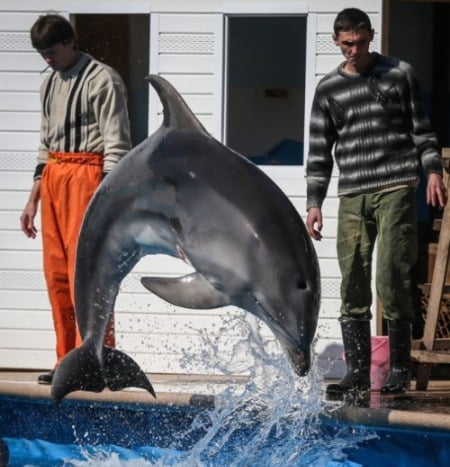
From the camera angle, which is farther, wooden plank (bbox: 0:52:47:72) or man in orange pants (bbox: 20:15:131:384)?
wooden plank (bbox: 0:52:47:72)

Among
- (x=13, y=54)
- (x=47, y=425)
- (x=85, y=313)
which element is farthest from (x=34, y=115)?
(x=85, y=313)

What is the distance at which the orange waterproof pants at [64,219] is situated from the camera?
320 inches

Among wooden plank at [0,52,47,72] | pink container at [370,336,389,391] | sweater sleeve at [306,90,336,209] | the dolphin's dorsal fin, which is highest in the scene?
the dolphin's dorsal fin

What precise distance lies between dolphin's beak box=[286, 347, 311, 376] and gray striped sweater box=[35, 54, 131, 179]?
3.23 m

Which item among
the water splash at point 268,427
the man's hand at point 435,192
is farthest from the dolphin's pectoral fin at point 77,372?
the man's hand at point 435,192

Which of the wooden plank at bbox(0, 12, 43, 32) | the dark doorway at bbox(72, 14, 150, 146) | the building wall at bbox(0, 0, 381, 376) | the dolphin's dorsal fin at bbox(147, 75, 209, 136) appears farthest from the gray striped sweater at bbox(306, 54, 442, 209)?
the wooden plank at bbox(0, 12, 43, 32)

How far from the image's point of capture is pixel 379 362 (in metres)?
8.46

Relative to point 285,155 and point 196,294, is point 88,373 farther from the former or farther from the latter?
point 285,155

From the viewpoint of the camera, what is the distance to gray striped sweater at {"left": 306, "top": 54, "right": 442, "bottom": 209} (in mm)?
7762

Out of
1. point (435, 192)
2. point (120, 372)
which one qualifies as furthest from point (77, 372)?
point (435, 192)

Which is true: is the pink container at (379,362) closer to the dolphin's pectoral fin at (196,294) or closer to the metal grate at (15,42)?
the metal grate at (15,42)

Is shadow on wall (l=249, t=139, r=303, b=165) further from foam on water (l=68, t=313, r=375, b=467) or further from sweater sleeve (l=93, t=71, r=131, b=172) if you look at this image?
foam on water (l=68, t=313, r=375, b=467)

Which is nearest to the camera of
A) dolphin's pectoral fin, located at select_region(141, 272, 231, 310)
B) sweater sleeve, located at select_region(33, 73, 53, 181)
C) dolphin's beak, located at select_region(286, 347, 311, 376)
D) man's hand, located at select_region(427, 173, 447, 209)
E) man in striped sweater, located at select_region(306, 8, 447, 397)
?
dolphin's beak, located at select_region(286, 347, 311, 376)

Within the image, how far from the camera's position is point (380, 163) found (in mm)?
7773
